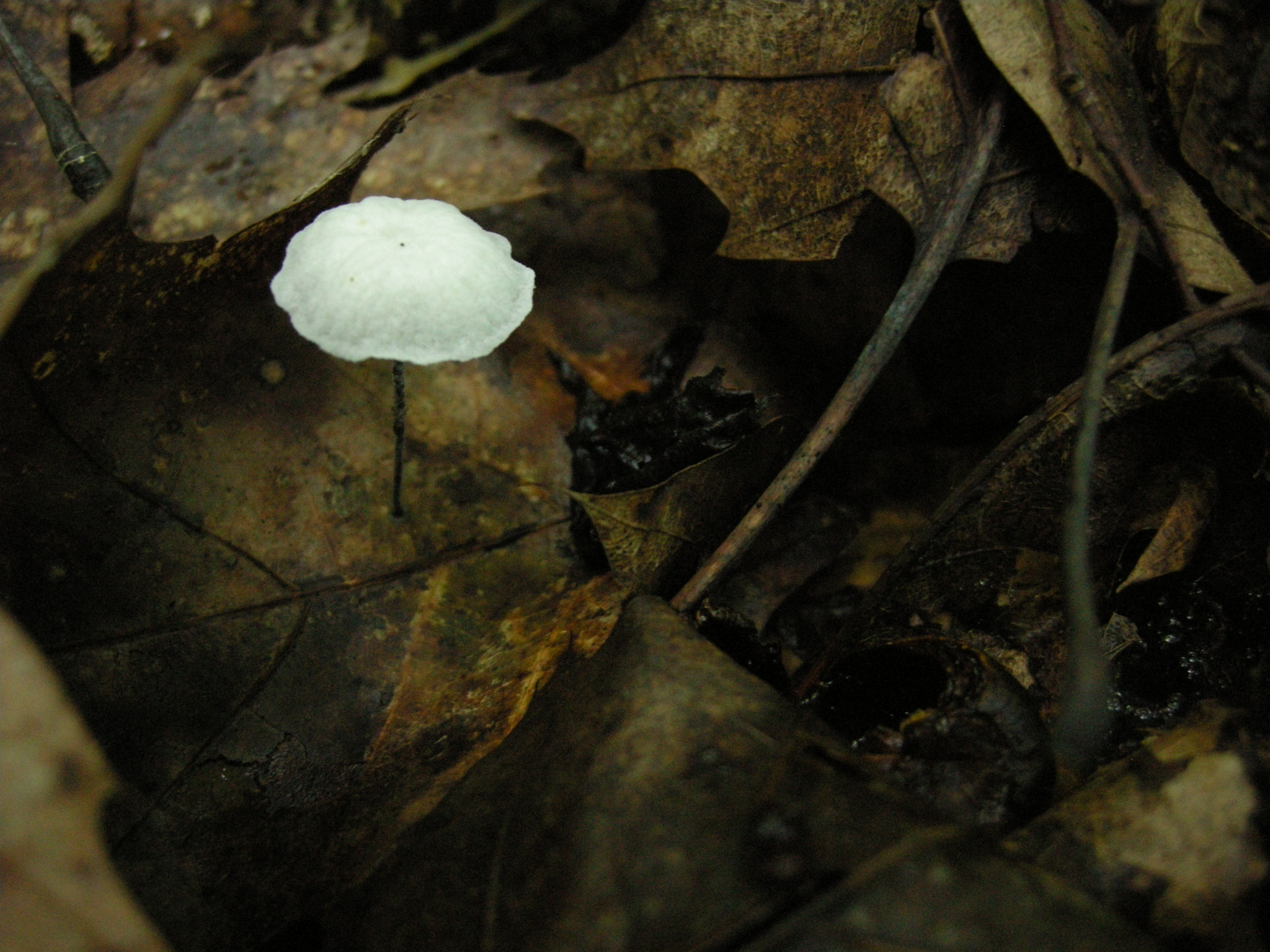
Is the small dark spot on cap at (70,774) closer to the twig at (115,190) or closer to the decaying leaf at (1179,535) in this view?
the twig at (115,190)

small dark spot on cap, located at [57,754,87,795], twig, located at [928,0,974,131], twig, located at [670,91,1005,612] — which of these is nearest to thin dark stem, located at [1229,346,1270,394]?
twig, located at [670,91,1005,612]

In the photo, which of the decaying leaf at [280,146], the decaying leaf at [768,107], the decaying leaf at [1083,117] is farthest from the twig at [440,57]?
the decaying leaf at [1083,117]

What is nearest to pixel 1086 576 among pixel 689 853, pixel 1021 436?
pixel 1021 436

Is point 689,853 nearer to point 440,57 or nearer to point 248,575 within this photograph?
point 248,575

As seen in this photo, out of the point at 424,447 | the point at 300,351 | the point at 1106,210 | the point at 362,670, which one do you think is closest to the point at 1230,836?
the point at 1106,210

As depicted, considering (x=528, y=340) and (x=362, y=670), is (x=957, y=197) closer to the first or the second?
(x=528, y=340)

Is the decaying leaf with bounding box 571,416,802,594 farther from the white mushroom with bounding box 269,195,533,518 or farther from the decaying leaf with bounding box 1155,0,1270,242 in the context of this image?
the decaying leaf with bounding box 1155,0,1270,242
